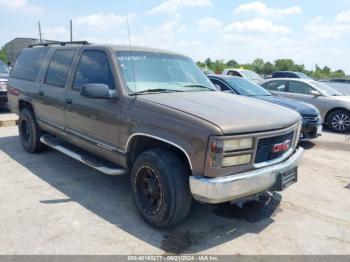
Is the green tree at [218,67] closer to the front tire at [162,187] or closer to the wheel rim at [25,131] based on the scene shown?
the wheel rim at [25,131]

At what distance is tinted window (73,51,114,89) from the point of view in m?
4.34

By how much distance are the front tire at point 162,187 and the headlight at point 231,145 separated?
1.70 feet

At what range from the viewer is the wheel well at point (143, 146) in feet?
12.0

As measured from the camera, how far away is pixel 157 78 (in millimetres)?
4395

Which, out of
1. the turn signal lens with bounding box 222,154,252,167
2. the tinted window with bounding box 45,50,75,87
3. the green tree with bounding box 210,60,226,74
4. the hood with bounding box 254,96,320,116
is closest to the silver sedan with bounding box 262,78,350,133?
the hood with bounding box 254,96,320,116

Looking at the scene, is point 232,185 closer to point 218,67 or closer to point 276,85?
point 276,85

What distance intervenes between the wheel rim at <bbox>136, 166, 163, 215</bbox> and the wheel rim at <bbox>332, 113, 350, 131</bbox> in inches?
315

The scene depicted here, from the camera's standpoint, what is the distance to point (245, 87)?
8484 millimetres

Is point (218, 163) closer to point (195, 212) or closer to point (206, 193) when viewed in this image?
point (206, 193)

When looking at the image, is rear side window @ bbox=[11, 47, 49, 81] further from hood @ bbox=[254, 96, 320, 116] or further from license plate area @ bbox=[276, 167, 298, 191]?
hood @ bbox=[254, 96, 320, 116]

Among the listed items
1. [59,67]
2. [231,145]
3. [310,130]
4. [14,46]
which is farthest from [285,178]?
[14,46]

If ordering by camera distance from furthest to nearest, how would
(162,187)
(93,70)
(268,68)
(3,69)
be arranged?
(268,68), (3,69), (93,70), (162,187)

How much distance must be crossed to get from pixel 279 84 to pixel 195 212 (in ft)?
25.6

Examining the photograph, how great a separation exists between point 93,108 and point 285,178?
2443mm
